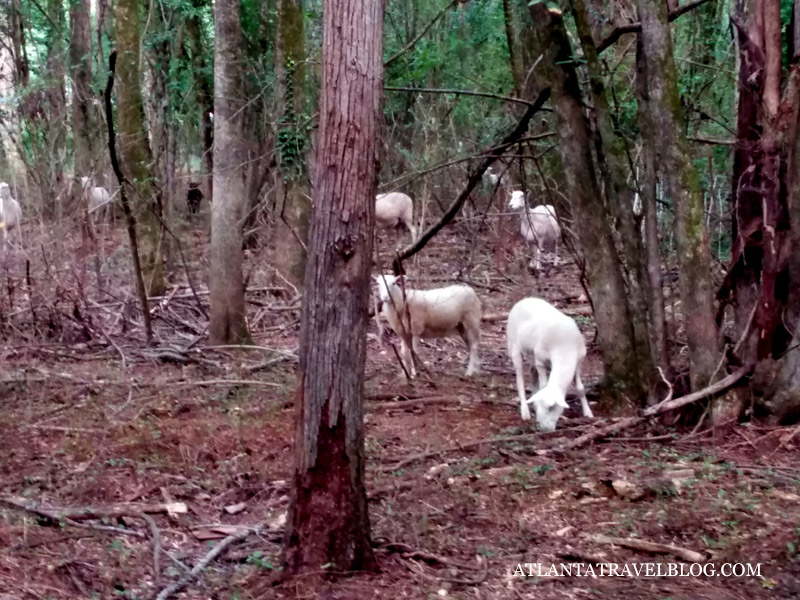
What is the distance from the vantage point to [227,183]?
10.1 m

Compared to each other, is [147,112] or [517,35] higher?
[517,35]

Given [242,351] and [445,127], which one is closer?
[242,351]

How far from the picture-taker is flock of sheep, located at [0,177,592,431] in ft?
27.3

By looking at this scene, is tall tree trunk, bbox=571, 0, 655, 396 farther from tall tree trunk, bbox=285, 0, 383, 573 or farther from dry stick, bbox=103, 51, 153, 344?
dry stick, bbox=103, 51, 153, 344

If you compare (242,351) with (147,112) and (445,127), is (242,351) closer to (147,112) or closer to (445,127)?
(147,112)

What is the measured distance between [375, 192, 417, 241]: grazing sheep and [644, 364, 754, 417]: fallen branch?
12005mm

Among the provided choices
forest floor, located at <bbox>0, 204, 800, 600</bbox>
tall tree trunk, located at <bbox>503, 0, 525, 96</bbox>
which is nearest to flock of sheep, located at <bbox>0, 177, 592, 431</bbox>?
forest floor, located at <bbox>0, 204, 800, 600</bbox>

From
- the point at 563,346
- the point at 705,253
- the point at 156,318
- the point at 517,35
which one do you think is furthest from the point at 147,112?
the point at 705,253

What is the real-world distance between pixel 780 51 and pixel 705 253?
181 centimetres

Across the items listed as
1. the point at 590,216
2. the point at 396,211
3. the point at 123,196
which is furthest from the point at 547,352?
the point at 396,211

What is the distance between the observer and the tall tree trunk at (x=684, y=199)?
25.0ft

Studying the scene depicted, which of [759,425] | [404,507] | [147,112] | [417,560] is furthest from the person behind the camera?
[147,112]

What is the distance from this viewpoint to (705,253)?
25.1 ft

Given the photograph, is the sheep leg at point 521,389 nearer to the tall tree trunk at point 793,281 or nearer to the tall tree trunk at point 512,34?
the tall tree trunk at point 793,281
